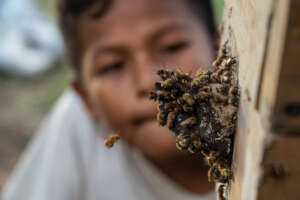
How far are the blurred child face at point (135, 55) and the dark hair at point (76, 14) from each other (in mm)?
37

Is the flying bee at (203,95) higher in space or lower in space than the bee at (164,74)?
lower

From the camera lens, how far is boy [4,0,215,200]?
1.65m

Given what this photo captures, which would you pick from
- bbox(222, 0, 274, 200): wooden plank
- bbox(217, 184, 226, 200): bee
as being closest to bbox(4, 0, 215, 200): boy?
bbox(217, 184, 226, 200): bee

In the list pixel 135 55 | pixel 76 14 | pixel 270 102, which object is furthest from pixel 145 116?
pixel 270 102

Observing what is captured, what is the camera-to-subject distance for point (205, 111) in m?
0.54

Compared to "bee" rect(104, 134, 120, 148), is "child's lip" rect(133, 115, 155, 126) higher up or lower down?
lower down

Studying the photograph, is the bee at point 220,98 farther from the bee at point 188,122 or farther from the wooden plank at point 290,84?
the wooden plank at point 290,84

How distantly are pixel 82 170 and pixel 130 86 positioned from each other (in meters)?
0.82

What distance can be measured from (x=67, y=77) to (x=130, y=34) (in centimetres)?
320

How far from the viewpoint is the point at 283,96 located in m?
0.35

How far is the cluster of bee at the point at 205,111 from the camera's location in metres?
0.52

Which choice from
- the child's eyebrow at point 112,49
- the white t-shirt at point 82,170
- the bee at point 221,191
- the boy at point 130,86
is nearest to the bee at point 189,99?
the bee at point 221,191

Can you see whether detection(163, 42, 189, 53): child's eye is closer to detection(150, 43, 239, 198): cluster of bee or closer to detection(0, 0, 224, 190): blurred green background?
detection(150, 43, 239, 198): cluster of bee

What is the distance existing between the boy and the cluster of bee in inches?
37.9
